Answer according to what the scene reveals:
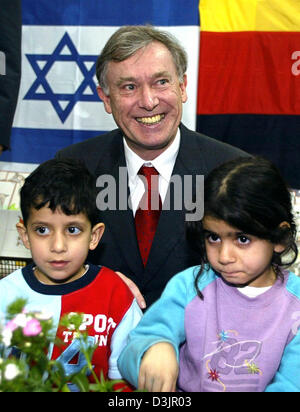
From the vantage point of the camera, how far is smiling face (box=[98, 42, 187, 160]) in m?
1.94

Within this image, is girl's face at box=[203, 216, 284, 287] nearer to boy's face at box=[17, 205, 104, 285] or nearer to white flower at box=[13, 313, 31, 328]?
boy's face at box=[17, 205, 104, 285]

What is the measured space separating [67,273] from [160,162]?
2.23 ft

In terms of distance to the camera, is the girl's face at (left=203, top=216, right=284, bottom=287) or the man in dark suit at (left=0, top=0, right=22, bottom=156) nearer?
the girl's face at (left=203, top=216, right=284, bottom=287)

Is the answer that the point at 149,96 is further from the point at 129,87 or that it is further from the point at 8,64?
the point at 8,64

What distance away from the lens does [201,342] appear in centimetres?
134

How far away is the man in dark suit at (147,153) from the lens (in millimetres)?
1874

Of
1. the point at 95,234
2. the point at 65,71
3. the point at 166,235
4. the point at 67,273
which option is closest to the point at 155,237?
the point at 166,235

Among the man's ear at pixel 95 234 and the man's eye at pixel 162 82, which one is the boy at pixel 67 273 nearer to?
the man's ear at pixel 95 234

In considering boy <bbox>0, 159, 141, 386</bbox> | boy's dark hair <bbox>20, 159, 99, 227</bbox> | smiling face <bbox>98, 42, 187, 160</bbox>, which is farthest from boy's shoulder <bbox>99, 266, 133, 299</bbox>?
smiling face <bbox>98, 42, 187, 160</bbox>

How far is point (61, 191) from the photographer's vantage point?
4.68 ft

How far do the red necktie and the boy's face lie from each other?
481 mm

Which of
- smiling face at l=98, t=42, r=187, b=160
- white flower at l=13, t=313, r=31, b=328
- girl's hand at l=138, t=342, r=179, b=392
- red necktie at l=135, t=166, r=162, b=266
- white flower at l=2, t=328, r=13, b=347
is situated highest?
smiling face at l=98, t=42, r=187, b=160

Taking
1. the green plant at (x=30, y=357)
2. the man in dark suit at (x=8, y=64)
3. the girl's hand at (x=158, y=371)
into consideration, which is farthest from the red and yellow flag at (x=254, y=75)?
the green plant at (x=30, y=357)

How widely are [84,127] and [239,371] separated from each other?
2.54m
